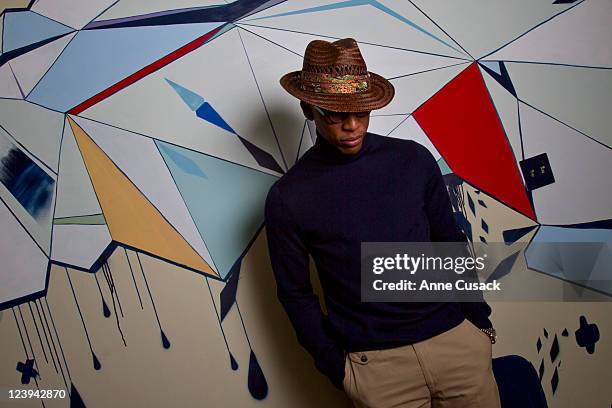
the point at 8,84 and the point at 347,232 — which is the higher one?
the point at 8,84

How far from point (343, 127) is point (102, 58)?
79 cm

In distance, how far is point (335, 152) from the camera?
1.49 metres

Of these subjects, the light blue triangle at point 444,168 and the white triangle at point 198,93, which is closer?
the white triangle at point 198,93

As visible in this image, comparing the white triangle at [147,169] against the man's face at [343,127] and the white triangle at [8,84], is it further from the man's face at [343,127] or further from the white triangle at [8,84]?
the man's face at [343,127]

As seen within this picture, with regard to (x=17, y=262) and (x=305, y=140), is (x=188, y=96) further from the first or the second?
(x=17, y=262)

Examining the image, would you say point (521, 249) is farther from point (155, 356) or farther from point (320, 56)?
point (155, 356)

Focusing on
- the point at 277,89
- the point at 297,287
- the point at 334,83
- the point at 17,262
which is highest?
the point at 277,89

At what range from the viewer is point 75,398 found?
6.16 feet

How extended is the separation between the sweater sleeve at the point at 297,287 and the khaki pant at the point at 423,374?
0.05 meters

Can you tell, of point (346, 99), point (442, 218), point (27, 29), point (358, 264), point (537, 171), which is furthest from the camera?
point (537, 171)

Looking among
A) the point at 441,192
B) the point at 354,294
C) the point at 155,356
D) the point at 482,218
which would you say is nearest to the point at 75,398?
the point at 155,356

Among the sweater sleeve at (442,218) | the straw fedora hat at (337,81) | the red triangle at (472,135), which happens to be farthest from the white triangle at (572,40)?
the straw fedora hat at (337,81)

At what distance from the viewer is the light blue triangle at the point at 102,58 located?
5.78 feet

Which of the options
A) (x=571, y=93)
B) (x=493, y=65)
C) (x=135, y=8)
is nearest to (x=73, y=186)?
(x=135, y=8)
